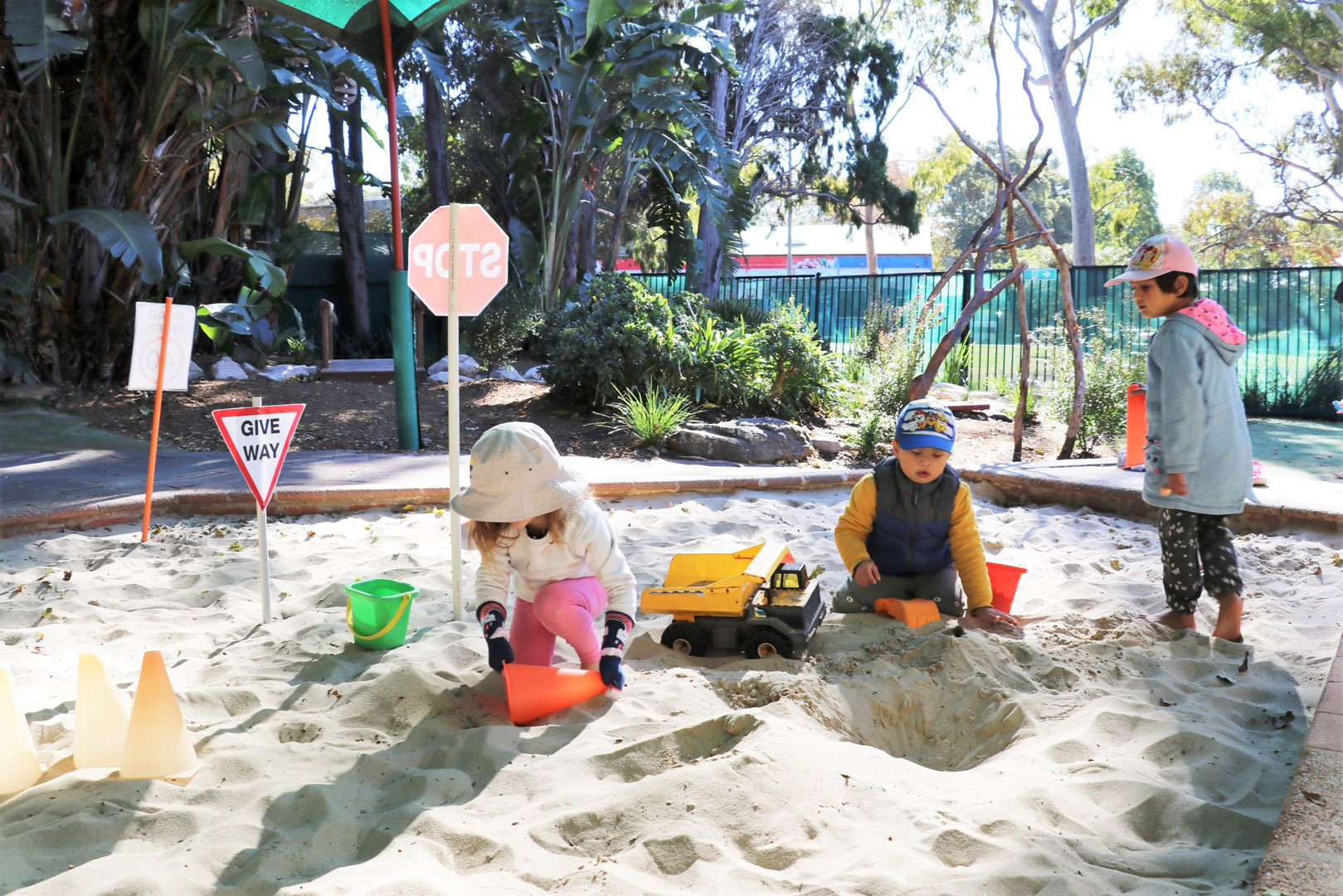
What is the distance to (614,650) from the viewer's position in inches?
118

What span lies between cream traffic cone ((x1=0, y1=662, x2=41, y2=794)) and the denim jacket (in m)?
3.83

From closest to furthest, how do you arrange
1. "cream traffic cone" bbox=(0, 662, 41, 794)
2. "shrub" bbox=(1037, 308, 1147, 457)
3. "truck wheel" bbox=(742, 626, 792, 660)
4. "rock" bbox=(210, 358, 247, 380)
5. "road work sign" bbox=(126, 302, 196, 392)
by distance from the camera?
"cream traffic cone" bbox=(0, 662, 41, 794) → "truck wheel" bbox=(742, 626, 792, 660) → "road work sign" bbox=(126, 302, 196, 392) → "shrub" bbox=(1037, 308, 1147, 457) → "rock" bbox=(210, 358, 247, 380)

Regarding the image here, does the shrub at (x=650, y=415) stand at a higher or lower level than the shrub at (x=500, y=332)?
lower

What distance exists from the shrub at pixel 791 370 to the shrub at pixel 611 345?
107 cm

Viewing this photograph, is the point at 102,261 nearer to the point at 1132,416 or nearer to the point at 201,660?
the point at 201,660

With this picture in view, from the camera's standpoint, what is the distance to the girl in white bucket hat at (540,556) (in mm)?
2916

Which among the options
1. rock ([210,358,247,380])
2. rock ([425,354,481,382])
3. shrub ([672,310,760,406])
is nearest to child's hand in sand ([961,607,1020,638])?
shrub ([672,310,760,406])

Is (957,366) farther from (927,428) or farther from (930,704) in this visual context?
(930,704)

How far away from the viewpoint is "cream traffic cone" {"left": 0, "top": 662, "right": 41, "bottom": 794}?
241cm

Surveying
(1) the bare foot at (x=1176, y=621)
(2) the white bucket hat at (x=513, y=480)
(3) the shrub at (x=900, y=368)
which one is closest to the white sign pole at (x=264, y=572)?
(2) the white bucket hat at (x=513, y=480)

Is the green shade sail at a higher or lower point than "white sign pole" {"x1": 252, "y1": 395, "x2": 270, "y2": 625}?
higher

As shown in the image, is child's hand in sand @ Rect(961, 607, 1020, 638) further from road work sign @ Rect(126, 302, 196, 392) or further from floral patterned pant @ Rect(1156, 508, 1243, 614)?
road work sign @ Rect(126, 302, 196, 392)

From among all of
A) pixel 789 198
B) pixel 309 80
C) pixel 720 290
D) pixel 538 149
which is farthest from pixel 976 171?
pixel 309 80

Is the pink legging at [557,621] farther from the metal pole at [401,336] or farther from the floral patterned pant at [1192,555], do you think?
Answer: the metal pole at [401,336]
